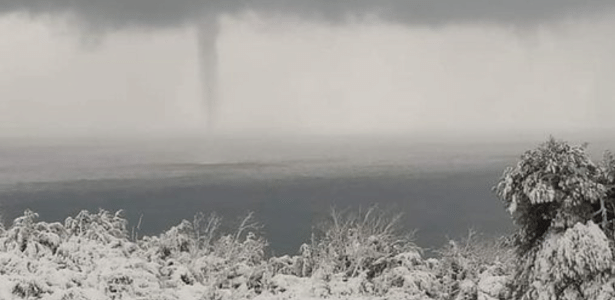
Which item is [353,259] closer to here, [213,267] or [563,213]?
[213,267]

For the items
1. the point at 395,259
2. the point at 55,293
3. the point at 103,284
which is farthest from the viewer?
the point at 395,259

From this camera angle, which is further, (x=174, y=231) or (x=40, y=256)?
(x=174, y=231)

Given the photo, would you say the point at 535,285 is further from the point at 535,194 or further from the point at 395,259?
the point at 395,259

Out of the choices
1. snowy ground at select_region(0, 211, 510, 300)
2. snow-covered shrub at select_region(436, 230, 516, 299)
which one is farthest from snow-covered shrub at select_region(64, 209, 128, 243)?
snow-covered shrub at select_region(436, 230, 516, 299)

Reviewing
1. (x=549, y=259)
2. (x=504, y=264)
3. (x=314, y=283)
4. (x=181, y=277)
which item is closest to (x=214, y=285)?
(x=181, y=277)

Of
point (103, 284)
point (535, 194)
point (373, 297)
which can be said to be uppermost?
point (535, 194)

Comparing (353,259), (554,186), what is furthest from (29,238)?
(554,186)

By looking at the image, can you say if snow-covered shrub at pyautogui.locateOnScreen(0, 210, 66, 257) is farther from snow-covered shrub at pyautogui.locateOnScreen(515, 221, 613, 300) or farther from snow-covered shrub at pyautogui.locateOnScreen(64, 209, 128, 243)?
snow-covered shrub at pyautogui.locateOnScreen(515, 221, 613, 300)

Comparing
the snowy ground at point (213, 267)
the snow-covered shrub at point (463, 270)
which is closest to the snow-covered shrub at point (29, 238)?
the snowy ground at point (213, 267)
